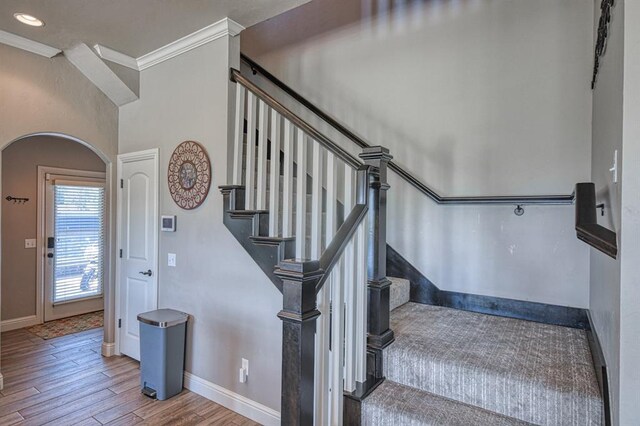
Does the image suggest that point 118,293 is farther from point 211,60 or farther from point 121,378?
point 211,60

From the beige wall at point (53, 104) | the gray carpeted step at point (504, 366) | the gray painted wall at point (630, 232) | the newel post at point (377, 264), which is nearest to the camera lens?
the gray painted wall at point (630, 232)

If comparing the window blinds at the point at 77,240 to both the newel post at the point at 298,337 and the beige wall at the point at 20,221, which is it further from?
the newel post at the point at 298,337

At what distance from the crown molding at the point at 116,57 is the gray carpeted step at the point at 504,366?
3383mm

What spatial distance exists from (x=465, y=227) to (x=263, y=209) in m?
1.58

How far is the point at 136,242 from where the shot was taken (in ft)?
12.0

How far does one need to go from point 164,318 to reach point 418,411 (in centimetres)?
214

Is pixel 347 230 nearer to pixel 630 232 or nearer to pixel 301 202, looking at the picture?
pixel 301 202

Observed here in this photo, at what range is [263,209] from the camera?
2.67m

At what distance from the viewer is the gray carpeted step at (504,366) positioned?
5.37 ft

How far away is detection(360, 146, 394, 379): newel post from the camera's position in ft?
6.84

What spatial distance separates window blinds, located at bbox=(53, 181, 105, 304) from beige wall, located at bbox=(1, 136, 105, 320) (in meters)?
0.26

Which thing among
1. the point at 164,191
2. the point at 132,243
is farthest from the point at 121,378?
the point at 164,191

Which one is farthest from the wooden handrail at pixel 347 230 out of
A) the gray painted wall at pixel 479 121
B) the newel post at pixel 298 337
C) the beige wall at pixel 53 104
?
the beige wall at pixel 53 104

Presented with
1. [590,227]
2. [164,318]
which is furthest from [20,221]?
[590,227]
